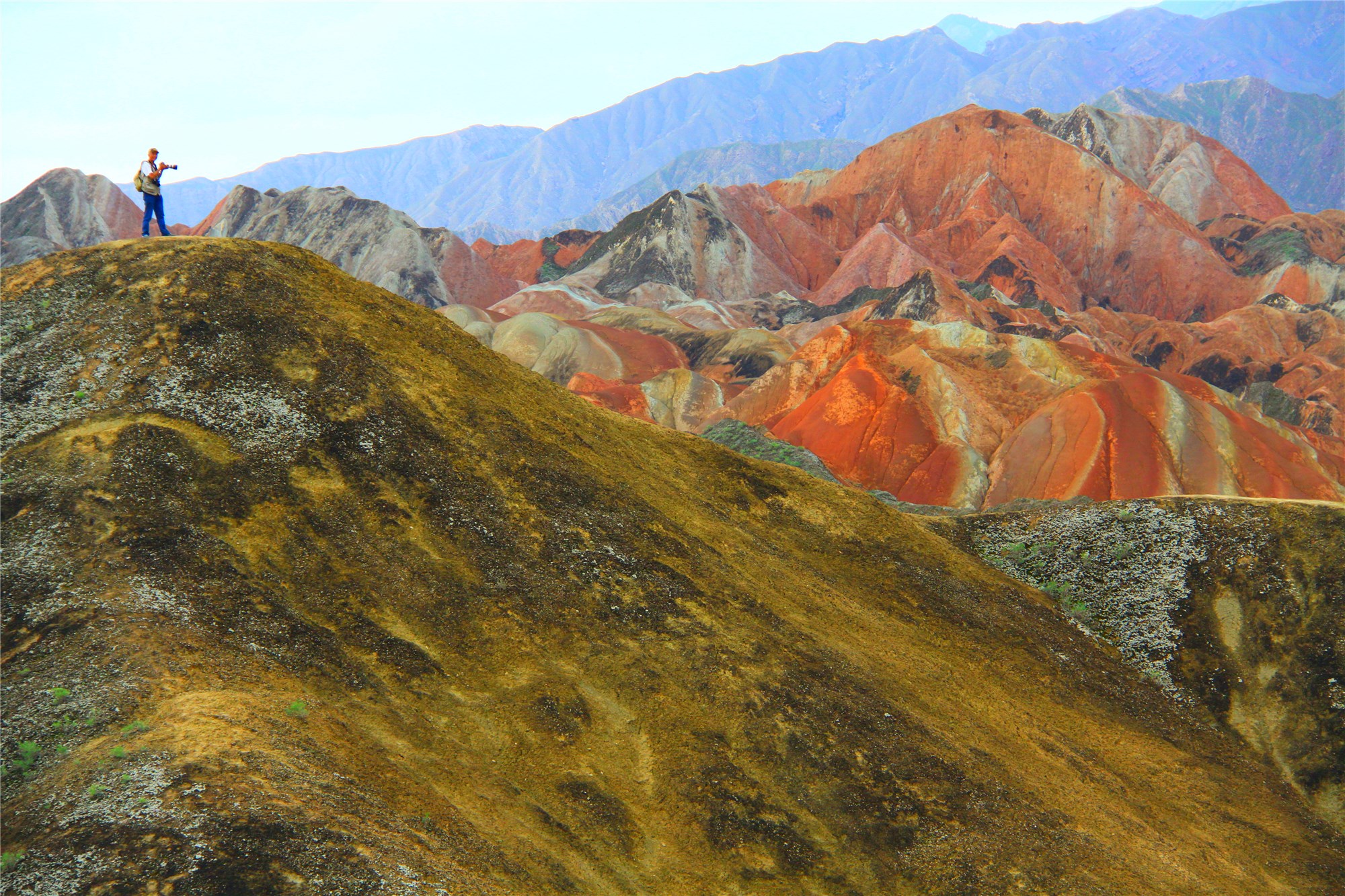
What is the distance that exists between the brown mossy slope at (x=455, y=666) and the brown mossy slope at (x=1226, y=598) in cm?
115

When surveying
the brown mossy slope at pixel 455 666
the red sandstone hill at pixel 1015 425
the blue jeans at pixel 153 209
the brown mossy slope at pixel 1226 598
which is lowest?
the red sandstone hill at pixel 1015 425

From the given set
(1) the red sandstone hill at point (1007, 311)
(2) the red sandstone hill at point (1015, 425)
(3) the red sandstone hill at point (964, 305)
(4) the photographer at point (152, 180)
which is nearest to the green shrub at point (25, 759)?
(4) the photographer at point (152, 180)

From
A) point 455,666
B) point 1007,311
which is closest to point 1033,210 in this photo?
point 1007,311

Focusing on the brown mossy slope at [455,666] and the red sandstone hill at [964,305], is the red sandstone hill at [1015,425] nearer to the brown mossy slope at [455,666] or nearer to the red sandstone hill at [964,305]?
the red sandstone hill at [964,305]

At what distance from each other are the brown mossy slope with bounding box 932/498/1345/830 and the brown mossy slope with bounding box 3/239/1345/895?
3.76 feet

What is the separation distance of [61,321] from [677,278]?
316 feet

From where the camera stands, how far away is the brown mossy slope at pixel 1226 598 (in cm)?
2023

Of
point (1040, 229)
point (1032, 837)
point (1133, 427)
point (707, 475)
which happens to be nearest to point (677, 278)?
point (1040, 229)

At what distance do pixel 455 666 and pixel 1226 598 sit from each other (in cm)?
2033

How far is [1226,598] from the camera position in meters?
22.9

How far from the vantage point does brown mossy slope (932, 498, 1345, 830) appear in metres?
20.2

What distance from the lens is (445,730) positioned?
40.7ft

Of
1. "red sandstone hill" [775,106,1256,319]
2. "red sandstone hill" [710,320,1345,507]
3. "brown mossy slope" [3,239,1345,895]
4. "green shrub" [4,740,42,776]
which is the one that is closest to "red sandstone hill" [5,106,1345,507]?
"red sandstone hill" [710,320,1345,507]

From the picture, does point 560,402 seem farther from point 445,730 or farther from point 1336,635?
point 1336,635
